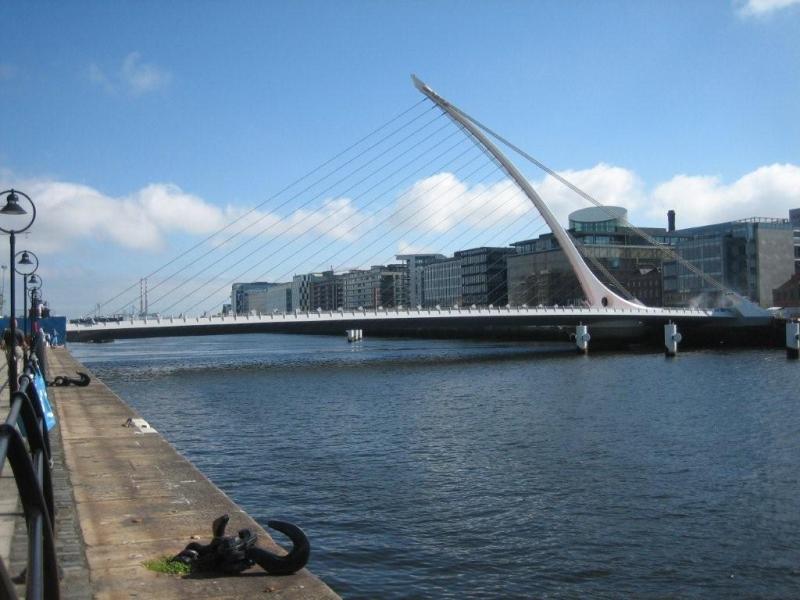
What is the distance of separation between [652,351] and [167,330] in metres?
43.9

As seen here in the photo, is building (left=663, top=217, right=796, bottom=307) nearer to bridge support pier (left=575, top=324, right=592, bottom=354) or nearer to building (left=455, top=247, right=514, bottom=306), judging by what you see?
building (left=455, top=247, right=514, bottom=306)

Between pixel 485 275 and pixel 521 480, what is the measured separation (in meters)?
153

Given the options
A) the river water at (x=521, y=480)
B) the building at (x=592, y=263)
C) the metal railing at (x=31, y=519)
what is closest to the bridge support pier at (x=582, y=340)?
the river water at (x=521, y=480)

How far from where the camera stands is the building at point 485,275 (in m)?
168

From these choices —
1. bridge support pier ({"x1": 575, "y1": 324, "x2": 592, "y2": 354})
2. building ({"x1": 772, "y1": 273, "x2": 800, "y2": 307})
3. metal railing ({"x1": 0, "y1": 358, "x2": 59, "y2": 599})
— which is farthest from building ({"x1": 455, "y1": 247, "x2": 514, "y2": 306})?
metal railing ({"x1": 0, "y1": 358, "x2": 59, "y2": 599})

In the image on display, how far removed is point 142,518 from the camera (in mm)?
9867

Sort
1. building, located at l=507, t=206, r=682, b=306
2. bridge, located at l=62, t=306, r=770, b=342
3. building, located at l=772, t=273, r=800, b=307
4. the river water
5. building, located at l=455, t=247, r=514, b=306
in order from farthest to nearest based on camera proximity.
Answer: building, located at l=455, t=247, r=514, b=306
building, located at l=507, t=206, r=682, b=306
building, located at l=772, t=273, r=800, b=307
bridge, located at l=62, t=306, r=770, b=342
the river water

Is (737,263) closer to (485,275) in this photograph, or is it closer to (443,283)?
(485,275)

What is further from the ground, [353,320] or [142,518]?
[353,320]

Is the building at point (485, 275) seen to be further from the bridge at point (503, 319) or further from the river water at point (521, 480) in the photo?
the river water at point (521, 480)

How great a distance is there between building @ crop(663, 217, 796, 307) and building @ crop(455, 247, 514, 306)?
45.8m

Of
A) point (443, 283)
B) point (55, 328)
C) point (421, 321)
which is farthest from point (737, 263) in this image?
point (55, 328)

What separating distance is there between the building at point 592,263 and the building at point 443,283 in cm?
2868

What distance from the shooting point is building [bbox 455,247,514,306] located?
16759cm
